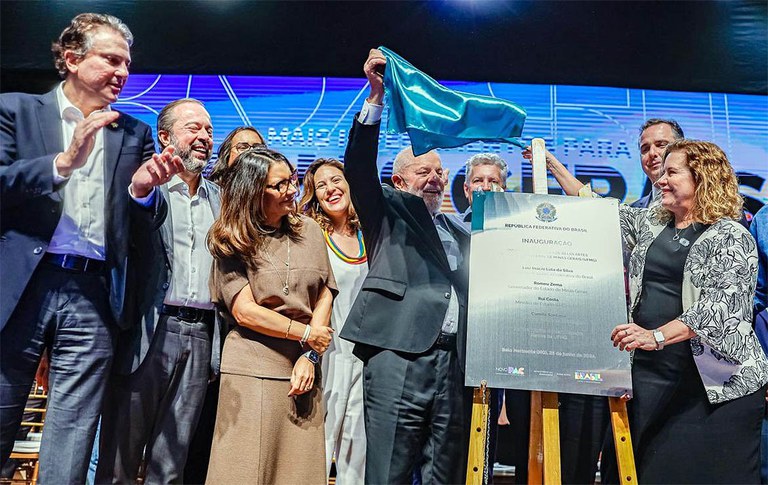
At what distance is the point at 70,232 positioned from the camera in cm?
248

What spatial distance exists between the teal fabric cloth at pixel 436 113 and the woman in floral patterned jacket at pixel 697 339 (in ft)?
2.60

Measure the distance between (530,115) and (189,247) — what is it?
141 inches

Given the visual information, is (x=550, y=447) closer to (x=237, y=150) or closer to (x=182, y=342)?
(x=182, y=342)

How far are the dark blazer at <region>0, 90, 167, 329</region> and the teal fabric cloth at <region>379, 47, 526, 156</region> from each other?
1.09 meters

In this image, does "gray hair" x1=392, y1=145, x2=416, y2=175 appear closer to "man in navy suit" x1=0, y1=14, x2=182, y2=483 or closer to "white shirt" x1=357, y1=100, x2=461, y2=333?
"white shirt" x1=357, y1=100, x2=461, y2=333

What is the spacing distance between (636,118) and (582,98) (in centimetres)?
48

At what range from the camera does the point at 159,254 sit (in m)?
2.76

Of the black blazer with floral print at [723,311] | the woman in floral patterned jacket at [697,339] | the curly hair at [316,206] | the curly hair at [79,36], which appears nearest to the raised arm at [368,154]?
the curly hair at [316,206]

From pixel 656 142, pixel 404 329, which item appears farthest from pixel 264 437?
pixel 656 142

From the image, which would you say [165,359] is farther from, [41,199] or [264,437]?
[41,199]

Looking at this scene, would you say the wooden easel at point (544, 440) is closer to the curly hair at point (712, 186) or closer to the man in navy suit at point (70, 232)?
the curly hair at point (712, 186)

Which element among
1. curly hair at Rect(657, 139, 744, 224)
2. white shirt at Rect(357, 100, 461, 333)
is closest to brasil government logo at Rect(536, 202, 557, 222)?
white shirt at Rect(357, 100, 461, 333)

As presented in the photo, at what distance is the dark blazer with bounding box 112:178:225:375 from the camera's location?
2641 millimetres

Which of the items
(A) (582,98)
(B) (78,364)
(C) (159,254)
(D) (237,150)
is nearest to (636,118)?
(A) (582,98)
